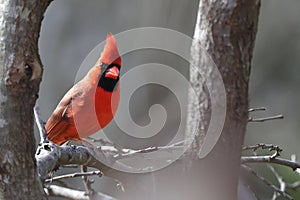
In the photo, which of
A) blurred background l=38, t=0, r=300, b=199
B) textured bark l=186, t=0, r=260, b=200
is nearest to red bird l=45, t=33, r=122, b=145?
textured bark l=186, t=0, r=260, b=200

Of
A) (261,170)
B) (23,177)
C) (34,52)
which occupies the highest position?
(34,52)

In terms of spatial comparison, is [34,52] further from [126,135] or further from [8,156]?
[126,135]

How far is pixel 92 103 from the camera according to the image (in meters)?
2.30

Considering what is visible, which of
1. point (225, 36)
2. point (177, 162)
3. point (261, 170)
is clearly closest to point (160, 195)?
point (177, 162)

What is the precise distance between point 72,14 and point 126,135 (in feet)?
3.71

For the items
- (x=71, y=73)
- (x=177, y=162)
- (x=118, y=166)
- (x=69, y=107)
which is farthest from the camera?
(x=71, y=73)

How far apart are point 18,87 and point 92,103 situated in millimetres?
1200

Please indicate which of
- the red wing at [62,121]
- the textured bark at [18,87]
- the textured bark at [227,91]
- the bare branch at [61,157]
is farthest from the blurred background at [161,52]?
the textured bark at [18,87]

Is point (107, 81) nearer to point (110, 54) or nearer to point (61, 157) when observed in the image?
point (110, 54)

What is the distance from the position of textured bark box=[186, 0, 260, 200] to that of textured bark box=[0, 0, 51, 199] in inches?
32.9

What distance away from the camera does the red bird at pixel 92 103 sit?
228 centimetres

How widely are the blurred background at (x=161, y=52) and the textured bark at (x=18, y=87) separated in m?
3.12

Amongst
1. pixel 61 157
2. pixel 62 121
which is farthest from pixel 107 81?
pixel 61 157

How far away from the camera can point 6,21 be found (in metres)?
1.12
